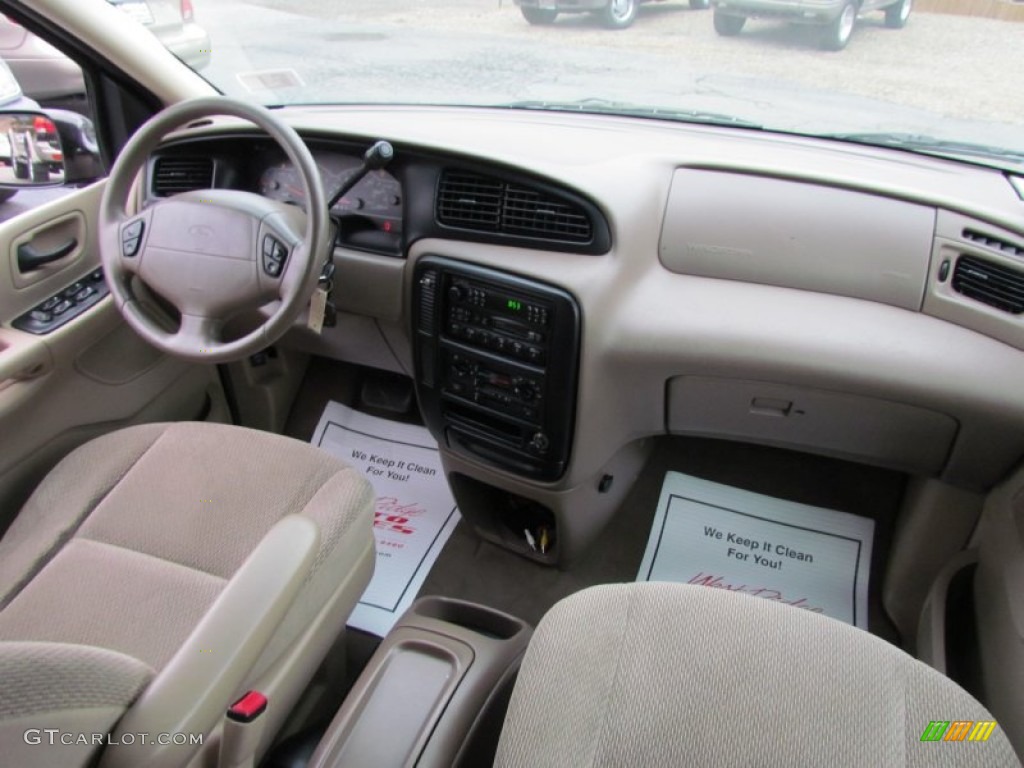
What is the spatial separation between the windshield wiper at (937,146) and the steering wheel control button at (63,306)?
151 centimetres

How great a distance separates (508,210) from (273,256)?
414 millimetres

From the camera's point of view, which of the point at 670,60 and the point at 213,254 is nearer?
the point at 213,254

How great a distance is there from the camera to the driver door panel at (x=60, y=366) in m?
1.49

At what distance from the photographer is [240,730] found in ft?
3.08

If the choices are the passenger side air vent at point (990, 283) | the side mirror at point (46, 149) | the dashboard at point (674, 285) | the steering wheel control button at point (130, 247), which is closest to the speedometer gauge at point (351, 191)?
the dashboard at point (674, 285)

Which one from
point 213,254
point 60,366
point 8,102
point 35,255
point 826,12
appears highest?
point 826,12

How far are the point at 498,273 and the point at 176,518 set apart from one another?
0.68 metres

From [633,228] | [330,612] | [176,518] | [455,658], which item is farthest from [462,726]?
[633,228]

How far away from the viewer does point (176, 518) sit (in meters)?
1.32

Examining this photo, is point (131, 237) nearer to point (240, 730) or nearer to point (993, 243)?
point (240, 730)

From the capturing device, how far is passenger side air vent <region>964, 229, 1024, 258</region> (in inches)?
48.5

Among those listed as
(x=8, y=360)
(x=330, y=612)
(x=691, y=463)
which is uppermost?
(x=8, y=360)

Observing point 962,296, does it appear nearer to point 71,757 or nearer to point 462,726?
point 462,726
